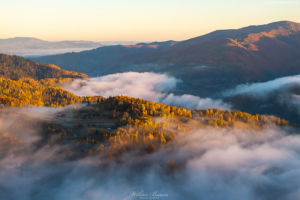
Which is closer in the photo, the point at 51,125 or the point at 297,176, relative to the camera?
the point at 51,125

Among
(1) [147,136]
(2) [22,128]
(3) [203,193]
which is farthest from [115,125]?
(3) [203,193]

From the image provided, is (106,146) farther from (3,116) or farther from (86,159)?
(3,116)

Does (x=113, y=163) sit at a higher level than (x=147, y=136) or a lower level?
lower

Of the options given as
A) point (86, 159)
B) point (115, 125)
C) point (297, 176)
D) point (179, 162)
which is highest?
point (115, 125)

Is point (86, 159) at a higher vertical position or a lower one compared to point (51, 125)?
lower

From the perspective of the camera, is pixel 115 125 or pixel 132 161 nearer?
pixel 132 161

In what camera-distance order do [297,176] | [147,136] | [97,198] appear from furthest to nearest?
[297,176], [147,136], [97,198]

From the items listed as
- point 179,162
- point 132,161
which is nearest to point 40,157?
point 132,161

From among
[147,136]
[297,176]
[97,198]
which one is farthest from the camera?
[297,176]

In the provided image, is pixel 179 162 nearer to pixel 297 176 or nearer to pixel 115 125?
pixel 115 125
